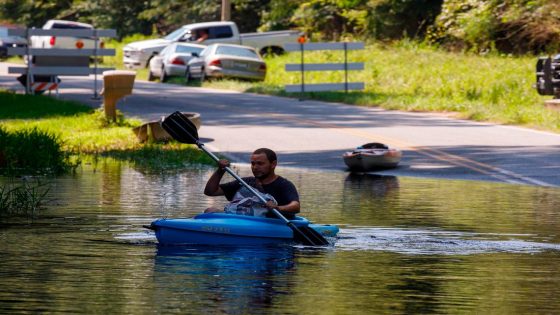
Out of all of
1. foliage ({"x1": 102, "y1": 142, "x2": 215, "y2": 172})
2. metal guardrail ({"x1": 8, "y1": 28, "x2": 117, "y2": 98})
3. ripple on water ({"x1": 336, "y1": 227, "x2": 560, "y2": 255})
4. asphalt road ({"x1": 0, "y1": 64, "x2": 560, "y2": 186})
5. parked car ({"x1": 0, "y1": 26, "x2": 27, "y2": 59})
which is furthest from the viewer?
parked car ({"x1": 0, "y1": 26, "x2": 27, "y2": 59})

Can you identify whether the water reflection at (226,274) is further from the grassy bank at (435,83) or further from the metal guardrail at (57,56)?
the metal guardrail at (57,56)

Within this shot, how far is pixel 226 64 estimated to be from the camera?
147ft

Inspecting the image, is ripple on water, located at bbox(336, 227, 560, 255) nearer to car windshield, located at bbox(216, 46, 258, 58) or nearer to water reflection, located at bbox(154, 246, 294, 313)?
water reflection, located at bbox(154, 246, 294, 313)

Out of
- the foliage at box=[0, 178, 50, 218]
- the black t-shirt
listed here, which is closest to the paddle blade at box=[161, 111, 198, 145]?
the black t-shirt

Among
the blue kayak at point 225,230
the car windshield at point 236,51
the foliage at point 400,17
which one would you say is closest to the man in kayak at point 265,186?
the blue kayak at point 225,230

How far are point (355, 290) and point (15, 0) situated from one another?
65876 mm

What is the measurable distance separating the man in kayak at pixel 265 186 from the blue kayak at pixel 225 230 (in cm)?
19

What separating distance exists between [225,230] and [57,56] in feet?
80.9

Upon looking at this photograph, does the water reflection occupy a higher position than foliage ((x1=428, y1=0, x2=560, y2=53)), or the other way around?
foliage ((x1=428, y1=0, x2=560, y2=53))

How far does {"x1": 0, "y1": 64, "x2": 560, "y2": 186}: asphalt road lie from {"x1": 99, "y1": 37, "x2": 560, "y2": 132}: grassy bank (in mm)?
911

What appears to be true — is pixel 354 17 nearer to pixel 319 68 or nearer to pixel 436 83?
pixel 319 68

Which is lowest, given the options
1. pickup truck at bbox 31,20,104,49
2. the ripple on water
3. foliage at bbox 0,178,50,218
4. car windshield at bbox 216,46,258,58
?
the ripple on water

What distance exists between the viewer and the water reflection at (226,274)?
1091 cm

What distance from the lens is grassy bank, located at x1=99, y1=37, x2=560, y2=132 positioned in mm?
33250
